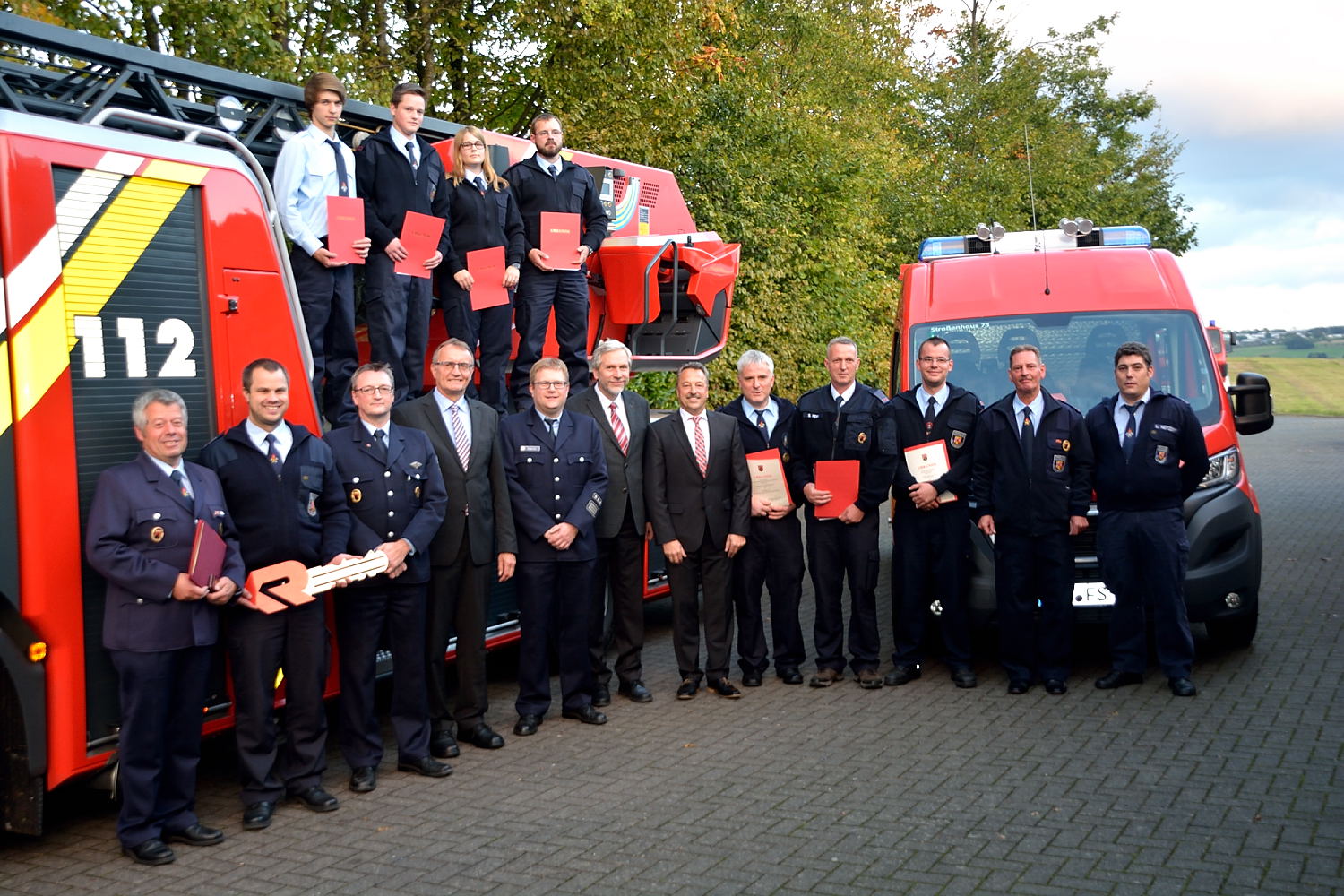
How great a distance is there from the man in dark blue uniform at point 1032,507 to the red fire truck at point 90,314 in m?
3.99

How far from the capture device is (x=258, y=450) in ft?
18.8

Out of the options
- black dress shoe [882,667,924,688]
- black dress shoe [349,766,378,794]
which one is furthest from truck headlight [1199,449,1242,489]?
black dress shoe [349,766,378,794]

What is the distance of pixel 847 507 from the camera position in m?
7.98

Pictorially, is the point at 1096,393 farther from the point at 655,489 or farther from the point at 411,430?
the point at 411,430

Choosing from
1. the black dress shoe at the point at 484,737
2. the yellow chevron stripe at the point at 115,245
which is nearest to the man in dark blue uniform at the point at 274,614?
the yellow chevron stripe at the point at 115,245

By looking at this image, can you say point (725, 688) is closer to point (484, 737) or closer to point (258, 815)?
point (484, 737)

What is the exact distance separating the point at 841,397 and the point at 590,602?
6.59ft

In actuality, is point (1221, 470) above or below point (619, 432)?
below

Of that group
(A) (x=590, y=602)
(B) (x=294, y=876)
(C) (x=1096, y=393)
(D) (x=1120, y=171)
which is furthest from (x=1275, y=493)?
(D) (x=1120, y=171)

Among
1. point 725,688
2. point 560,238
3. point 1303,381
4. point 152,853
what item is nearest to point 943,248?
point 560,238

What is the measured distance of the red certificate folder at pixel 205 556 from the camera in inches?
210

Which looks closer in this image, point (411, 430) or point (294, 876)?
point (294, 876)

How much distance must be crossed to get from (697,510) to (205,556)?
10.7ft

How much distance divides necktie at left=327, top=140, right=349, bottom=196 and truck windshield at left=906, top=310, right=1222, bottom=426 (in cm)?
399
